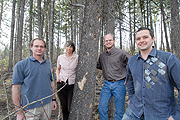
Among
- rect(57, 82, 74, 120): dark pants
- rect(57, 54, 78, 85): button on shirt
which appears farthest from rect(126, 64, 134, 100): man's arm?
rect(57, 82, 74, 120): dark pants

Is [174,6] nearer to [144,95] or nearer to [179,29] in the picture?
[179,29]

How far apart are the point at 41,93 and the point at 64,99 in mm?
978

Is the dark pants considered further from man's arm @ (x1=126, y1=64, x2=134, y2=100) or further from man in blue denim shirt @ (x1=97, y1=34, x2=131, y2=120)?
man's arm @ (x1=126, y1=64, x2=134, y2=100)

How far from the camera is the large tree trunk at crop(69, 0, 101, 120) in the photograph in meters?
2.20

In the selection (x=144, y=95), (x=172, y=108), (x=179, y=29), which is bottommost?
(x=172, y=108)

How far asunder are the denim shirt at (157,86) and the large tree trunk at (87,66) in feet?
2.73

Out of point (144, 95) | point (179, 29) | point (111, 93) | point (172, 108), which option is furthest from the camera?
point (179, 29)

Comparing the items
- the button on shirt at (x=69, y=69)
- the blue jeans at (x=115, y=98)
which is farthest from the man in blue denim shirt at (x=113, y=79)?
the button on shirt at (x=69, y=69)

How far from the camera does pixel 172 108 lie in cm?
166

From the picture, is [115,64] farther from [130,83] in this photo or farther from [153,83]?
[153,83]

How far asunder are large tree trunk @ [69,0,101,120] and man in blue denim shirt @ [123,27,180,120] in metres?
0.76

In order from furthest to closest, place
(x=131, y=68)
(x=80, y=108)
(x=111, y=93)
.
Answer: (x=111, y=93) < (x=80, y=108) < (x=131, y=68)

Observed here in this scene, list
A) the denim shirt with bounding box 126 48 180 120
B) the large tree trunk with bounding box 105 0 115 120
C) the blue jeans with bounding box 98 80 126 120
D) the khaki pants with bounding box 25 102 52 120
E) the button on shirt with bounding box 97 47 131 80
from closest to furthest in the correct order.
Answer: the denim shirt with bounding box 126 48 180 120
the khaki pants with bounding box 25 102 52 120
the blue jeans with bounding box 98 80 126 120
the button on shirt with bounding box 97 47 131 80
the large tree trunk with bounding box 105 0 115 120

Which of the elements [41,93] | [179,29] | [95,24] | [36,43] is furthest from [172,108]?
[179,29]
